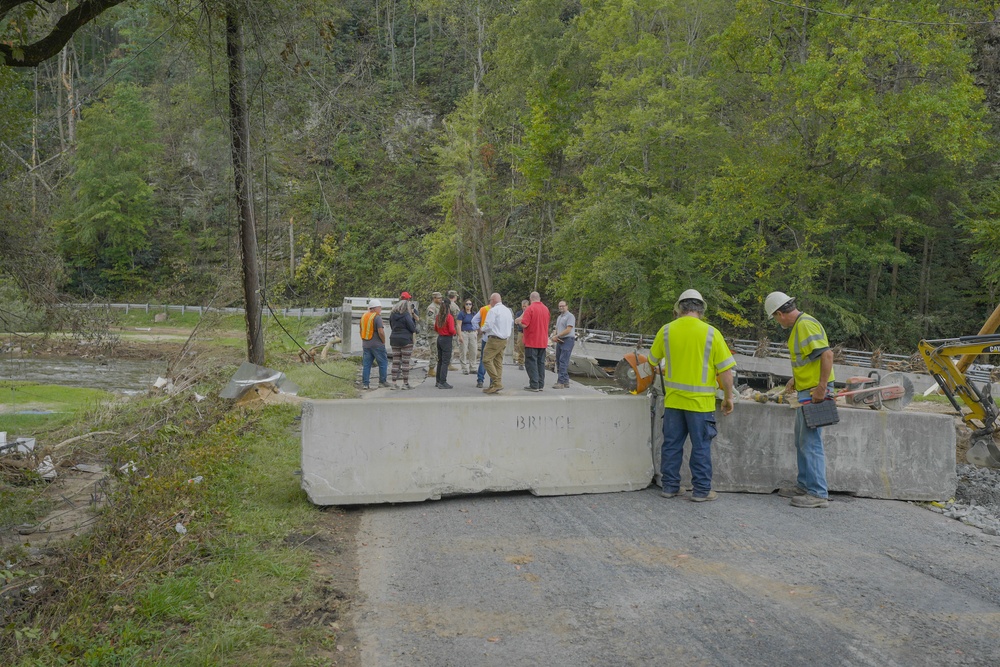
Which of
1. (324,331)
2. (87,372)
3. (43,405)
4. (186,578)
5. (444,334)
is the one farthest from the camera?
(324,331)

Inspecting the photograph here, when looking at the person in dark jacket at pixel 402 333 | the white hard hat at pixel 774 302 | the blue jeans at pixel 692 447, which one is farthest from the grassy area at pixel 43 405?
the white hard hat at pixel 774 302

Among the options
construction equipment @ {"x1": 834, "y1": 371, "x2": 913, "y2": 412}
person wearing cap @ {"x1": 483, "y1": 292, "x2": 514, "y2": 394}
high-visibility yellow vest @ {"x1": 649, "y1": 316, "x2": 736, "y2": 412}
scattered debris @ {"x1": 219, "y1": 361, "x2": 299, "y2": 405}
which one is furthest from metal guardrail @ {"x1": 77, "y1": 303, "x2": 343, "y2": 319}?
high-visibility yellow vest @ {"x1": 649, "y1": 316, "x2": 736, "y2": 412}

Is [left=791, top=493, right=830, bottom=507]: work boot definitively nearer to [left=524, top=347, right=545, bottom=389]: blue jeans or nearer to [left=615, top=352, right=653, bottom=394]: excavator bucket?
[left=615, top=352, right=653, bottom=394]: excavator bucket

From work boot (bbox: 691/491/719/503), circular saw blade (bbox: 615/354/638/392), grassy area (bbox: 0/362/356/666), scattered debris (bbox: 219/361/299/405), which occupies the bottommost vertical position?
work boot (bbox: 691/491/719/503)

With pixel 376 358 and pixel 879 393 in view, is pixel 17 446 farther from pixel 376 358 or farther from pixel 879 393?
pixel 879 393

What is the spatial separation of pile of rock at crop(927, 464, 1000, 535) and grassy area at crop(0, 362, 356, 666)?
5.96 meters

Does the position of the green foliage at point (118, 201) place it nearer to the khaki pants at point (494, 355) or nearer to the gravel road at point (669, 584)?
the khaki pants at point (494, 355)

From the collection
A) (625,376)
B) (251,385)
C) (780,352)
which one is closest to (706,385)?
(625,376)

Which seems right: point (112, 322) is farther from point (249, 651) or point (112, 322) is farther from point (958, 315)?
point (958, 315)

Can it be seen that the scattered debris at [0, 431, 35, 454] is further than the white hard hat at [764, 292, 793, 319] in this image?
Yes

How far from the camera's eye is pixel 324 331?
41188 mm

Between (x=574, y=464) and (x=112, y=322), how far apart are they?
1010 cm

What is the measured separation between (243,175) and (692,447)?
8356mm

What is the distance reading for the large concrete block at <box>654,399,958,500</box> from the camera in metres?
8.08
